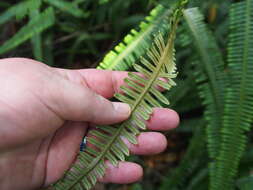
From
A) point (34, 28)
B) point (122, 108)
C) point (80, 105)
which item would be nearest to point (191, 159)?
point (122, 108)

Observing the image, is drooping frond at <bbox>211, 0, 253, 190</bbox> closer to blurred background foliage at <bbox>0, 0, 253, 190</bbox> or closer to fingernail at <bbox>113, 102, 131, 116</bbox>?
blurred background foliage at <bbox>0, 0, 253, 190</bbox>

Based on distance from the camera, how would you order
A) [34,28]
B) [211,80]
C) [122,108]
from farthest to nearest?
[34,28]
[211,80]
[122,108]

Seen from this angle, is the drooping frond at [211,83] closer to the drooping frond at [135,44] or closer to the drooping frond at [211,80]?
the drooping frond at [211,80]

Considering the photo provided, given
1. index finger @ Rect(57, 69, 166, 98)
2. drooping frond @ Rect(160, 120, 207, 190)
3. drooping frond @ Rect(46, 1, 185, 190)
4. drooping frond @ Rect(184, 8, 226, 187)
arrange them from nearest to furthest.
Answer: drooping frond @ Rect(46, 1, 185, 190) → drooping frond @ Rect(184, 8, 226, 187) → index finger @ Rect(57, 69, 166, 98) → drooping frond @ Rect(160, 120, 207, 190)

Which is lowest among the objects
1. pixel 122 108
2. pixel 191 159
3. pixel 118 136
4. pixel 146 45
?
pixel 191 159

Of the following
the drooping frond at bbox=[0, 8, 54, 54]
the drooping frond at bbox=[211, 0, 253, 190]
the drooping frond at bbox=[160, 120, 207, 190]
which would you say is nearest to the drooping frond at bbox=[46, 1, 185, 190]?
the drooping frond at bbox=[211, 0, 253, 190]

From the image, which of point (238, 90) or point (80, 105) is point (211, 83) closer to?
A: point (238, 90)

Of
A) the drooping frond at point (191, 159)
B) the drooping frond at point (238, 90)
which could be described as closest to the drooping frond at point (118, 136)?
the drooping frond at point (238, 90)
